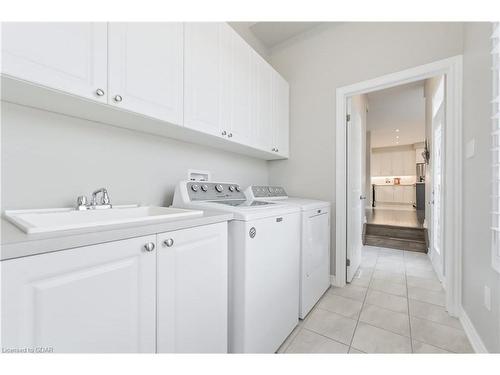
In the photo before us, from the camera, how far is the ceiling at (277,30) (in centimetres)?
235

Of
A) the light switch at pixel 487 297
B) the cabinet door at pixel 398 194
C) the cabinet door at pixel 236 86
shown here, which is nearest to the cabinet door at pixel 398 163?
the cabinet door at pixel 398 194

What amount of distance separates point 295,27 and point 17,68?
8.22 ft

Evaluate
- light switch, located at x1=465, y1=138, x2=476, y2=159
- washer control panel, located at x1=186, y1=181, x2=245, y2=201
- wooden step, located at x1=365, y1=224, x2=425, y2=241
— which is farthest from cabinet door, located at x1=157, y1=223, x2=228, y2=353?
wooden step, located at x1=365, y1=224, x2=425, y2=241

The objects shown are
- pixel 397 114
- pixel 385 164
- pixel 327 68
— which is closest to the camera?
pixel 327 68

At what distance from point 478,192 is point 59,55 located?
2.33 m

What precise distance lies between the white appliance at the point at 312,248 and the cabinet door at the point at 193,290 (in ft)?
2.57

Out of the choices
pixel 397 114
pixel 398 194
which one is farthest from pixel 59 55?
pixel 398 194

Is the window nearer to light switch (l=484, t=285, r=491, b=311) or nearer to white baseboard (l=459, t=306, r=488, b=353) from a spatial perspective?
light switch (l=484, t=285, r=491, b=311)

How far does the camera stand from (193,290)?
3.09ft

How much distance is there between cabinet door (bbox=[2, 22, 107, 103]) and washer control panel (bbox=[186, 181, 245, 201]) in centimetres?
75

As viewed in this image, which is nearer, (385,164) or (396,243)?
(396,243)

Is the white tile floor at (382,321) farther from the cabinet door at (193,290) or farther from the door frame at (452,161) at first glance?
the cabinet door at (193,290)

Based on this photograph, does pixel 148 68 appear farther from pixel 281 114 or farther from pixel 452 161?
pixel 452 161

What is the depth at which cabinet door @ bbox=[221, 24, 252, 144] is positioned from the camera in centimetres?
163
